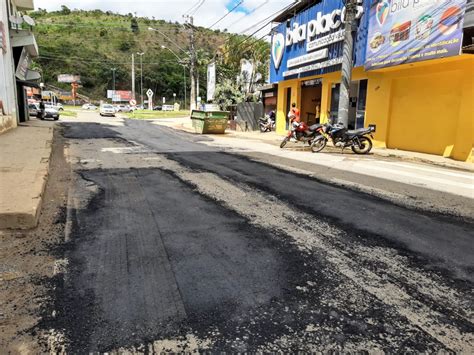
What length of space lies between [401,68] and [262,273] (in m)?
14.3

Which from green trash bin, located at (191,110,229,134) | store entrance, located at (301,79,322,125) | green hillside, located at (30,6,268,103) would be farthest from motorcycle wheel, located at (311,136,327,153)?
green hillside, located at (30,6,268,103)

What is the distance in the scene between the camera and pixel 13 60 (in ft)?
77.9

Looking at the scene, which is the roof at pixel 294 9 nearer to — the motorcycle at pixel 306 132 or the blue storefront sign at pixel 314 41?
the blue storefront sign at pixel 314 41

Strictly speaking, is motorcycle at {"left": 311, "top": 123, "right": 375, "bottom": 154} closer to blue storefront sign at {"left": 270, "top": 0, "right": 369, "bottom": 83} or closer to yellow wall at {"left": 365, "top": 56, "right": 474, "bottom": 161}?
yellow wall at {"left": 365, "top": 56, "right": 474, "bottom": 161}

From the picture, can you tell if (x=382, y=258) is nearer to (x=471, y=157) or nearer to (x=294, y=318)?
(x=294, y=318)

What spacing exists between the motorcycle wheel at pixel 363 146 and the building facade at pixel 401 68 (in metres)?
2.11

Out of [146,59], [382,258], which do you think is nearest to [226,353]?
[382,258]

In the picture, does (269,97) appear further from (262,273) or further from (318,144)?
(262,273)

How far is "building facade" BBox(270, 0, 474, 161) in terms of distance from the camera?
1239 cm

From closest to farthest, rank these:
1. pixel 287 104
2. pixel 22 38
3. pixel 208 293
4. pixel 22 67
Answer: pixel 208 293, pixel 22 38, pixel 22 67, pixel 287 104

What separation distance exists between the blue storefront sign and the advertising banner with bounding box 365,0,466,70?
3.56 ft

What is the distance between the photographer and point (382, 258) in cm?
397

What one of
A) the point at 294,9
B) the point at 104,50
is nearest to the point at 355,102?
the point at 294,9

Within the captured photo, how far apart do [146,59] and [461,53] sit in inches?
4474
